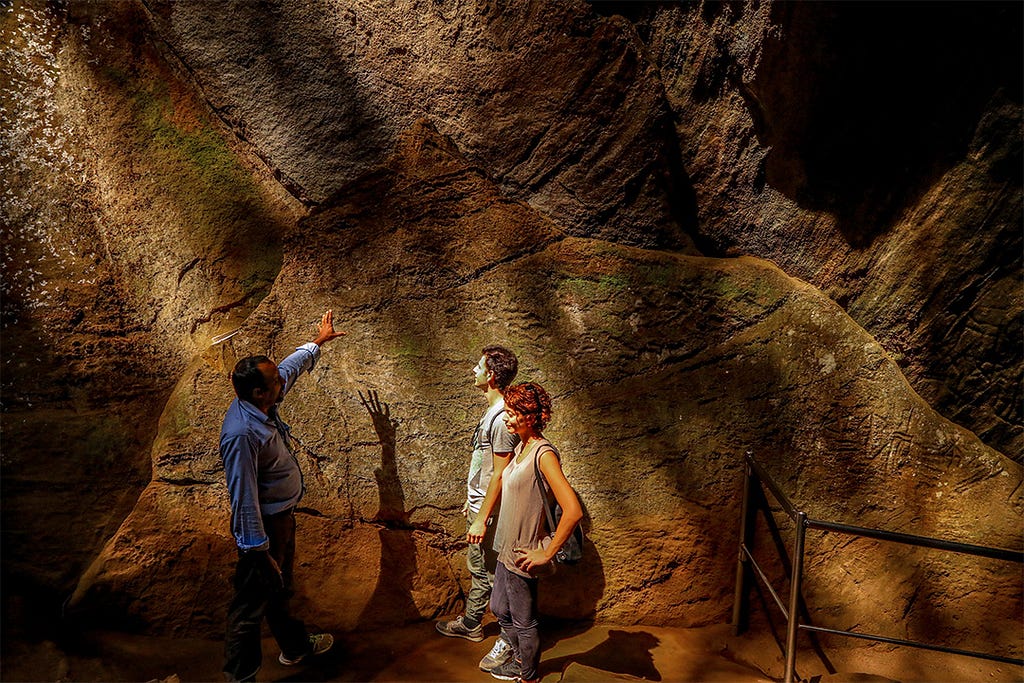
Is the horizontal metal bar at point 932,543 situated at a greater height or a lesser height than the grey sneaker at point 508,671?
greater

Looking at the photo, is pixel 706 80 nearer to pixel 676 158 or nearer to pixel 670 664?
pixel 676 158

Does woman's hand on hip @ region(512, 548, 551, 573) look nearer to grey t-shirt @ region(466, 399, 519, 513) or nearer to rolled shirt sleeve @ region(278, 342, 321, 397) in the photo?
grey t-shirt @ region(466, 399, 519, 513)

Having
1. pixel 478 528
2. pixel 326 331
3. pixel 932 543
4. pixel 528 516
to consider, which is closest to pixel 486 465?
pixel 478 528

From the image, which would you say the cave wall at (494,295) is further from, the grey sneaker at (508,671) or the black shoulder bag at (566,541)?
the black shoulder bag at (566,541)

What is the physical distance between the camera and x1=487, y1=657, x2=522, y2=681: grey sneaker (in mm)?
2986

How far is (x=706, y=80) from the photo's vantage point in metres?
3.64

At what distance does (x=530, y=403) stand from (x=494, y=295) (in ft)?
3.60

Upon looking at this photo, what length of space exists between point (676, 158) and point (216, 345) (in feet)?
9.18

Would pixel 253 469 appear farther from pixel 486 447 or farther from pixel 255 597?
pixel 486 447

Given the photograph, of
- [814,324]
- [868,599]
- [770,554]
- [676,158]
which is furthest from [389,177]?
[868,599]

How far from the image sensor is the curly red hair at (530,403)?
101 inches

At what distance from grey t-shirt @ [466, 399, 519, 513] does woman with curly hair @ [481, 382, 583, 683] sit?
0.16 meters

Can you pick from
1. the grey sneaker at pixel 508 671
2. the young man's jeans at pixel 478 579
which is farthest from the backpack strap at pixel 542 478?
the grey sneaker at pixel 508 671

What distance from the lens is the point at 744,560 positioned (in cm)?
340
